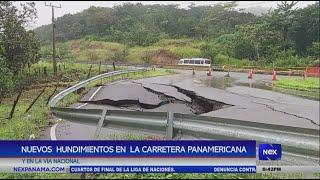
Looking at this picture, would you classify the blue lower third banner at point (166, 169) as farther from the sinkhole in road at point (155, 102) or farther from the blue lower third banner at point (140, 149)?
the sinkhole in road at point (155, 102)

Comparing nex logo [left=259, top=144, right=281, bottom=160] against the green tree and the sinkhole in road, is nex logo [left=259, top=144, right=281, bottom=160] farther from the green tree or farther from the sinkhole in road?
the green tree

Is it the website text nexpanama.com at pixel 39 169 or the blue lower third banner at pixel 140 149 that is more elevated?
the blue lower third banner at pixel 140 149

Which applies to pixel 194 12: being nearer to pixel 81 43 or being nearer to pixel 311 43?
pixel 81 43

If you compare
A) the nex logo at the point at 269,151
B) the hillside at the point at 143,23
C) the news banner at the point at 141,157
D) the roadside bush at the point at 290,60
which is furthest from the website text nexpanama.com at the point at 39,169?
the hillside at the point at 143,23

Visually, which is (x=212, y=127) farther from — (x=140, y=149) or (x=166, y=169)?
(x=140, y=149)

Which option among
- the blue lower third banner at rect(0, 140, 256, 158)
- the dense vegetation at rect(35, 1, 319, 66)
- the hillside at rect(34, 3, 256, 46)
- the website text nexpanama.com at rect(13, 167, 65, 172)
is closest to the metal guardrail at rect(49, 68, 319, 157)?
the blue lower third banner at rect(0, 140, 256, 158)
